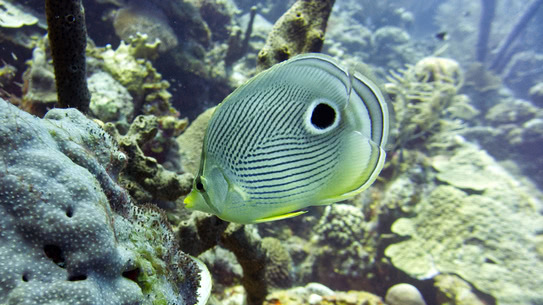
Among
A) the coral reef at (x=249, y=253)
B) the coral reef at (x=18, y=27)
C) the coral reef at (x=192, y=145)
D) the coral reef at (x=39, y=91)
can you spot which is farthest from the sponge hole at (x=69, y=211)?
the coral reef at (x=18, y=27)

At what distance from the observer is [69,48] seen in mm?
2100

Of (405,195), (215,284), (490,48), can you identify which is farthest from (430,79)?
(490,48)

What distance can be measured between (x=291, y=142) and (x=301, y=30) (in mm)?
2448

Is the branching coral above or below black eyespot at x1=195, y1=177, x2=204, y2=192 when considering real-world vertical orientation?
above

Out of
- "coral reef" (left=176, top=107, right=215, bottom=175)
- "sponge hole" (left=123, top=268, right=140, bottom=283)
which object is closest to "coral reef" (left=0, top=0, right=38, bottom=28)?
"coral reef" (left=176, top=107, right=215, bottom=175)

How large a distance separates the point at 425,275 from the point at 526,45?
25.1 metres

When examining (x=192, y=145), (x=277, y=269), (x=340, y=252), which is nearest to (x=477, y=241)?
(x=340, y=252)

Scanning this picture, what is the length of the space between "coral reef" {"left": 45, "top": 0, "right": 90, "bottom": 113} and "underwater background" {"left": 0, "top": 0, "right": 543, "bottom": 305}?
0.01 metres

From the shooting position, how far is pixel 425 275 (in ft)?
16.6

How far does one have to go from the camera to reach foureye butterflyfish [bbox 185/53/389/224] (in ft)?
3.27

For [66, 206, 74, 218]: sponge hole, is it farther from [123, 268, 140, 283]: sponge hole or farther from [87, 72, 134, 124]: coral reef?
[87, 72, 134, 124]: coral reef

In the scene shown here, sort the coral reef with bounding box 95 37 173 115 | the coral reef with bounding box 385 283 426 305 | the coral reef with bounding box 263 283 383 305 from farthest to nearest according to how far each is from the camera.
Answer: the coral reef with bounding box 95 37 173 115, the coral reef with bounding box 385 283 426 305, the coral reef with bounding box 263 283 383 305

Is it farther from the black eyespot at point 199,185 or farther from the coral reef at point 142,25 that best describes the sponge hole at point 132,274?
the coral reef at point 142,25

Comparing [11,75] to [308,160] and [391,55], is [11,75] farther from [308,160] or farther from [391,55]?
[391,55]
